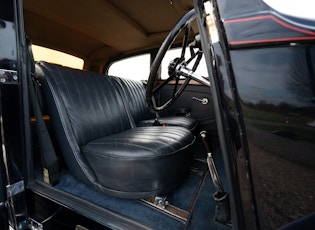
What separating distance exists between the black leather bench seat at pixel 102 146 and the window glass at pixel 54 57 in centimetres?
133

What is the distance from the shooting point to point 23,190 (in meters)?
1.03

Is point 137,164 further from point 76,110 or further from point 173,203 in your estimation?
point 76,110

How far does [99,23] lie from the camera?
2508 mm

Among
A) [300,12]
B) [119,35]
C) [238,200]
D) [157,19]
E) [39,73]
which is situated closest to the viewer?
[300,12]

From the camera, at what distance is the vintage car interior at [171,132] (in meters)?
0.44

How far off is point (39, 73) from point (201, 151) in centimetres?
137

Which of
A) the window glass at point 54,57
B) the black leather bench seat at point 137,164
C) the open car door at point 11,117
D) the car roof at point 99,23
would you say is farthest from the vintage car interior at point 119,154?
the window glass at point 54,57

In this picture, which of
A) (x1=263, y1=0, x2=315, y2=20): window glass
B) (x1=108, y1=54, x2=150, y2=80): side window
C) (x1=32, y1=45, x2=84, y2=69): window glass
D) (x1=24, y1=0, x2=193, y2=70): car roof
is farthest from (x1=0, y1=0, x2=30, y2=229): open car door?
(x1=108, y1=54, x2=150, y2=80): side window

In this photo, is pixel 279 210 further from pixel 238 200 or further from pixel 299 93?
pixel 299 93

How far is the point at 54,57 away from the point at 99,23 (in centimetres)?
73

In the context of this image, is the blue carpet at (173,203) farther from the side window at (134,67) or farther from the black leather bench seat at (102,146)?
the side window at (134,67)

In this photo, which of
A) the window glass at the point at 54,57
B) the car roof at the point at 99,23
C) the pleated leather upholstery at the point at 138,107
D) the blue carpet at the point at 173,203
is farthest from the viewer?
the window glass at the point at 54,57

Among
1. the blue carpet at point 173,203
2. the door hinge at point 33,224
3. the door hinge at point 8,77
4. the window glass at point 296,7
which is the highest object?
the window glass at point 296,7

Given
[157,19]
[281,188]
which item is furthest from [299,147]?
[157,19]
